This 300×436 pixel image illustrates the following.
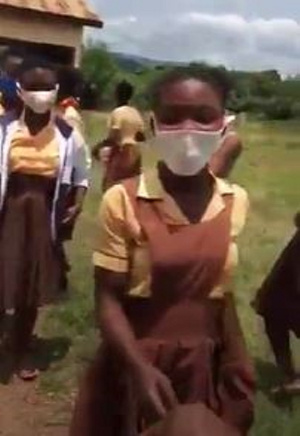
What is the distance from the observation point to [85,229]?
13125mm


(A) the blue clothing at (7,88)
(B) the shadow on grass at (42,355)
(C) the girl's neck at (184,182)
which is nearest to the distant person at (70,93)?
(A) the blue clothing at (7,88)

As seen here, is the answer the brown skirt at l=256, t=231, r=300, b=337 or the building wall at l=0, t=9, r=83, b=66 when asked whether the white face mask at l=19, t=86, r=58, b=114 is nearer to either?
the brown skirt at l=256, t=231, r=300, b=337

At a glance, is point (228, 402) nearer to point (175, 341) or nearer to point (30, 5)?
point (175, 341)

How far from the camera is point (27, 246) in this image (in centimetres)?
739

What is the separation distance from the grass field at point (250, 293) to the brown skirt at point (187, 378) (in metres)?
1.98

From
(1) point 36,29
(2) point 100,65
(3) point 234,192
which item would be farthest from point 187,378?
(2) point 100,65

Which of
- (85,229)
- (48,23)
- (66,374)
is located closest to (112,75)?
(48,23)

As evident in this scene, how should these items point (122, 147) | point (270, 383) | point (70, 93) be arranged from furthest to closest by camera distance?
point (70, 93), point (122, 147), point (270, 383)

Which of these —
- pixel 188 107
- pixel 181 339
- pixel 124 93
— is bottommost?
pixel 124 93

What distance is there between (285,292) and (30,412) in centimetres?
141

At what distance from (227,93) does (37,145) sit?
2877mm

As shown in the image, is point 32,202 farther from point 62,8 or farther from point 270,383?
point 62,8

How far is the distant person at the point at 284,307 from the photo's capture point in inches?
260

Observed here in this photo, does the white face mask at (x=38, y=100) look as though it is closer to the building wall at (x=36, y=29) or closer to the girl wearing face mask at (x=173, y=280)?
the girl wearing face mask at (x=173, y=280)
